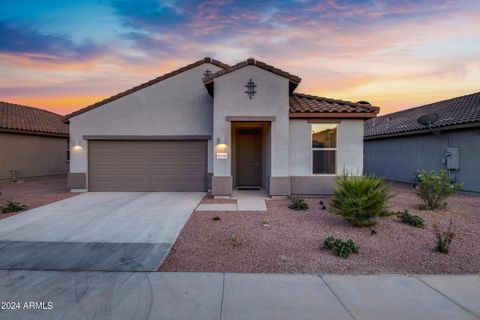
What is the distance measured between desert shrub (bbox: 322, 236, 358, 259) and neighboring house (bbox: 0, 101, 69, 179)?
17.8 m

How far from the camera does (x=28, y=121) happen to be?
17.5 metres

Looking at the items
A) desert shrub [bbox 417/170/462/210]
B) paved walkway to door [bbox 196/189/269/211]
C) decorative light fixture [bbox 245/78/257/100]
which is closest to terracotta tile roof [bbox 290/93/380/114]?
decorative light fixture [bbox 245/78/257/100]

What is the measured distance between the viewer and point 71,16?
1110 centimetres

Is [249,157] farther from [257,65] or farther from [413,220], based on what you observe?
[413,220]

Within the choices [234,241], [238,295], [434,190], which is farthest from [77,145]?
[434,190]

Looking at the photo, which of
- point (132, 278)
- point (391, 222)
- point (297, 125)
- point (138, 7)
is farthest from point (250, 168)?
point (132, 278)

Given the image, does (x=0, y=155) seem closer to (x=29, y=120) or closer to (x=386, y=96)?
(x=29, y=120)

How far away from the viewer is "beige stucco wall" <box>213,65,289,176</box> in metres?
10.2

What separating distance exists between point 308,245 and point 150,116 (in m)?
9.65

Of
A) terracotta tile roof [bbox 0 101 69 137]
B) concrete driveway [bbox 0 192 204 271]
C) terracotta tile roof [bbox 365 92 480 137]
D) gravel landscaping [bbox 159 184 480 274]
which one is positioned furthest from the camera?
terracotta tile roof [bbox 0 101 69 137]

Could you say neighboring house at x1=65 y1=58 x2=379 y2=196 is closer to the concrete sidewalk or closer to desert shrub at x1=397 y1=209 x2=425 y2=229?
desert shrub at x1=397 y1=209 x2=425 y2=229

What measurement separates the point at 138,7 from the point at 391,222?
1178cm

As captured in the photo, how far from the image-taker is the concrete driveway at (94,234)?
4.70 m

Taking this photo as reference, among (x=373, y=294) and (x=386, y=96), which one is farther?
(x=386, y=96)
